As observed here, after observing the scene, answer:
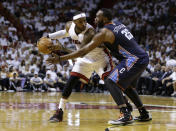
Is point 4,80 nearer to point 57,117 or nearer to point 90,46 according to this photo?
point 57,117

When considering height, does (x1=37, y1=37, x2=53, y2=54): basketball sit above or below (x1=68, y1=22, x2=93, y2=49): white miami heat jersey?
below

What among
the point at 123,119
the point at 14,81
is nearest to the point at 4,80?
the point at 14,81

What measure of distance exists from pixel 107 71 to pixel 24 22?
1483cm

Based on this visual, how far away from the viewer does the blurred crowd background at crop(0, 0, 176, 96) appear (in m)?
13.8

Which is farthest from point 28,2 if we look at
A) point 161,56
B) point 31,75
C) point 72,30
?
point 72,30

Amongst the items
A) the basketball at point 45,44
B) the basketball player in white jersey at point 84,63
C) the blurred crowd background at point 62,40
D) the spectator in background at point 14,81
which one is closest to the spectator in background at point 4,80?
the blurred crowd background at point 62,40

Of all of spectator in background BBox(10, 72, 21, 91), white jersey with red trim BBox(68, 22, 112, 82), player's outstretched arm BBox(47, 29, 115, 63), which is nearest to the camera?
player's outstretched arm BBox(47, 29, 115, 63)

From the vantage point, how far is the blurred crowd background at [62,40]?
544 inches

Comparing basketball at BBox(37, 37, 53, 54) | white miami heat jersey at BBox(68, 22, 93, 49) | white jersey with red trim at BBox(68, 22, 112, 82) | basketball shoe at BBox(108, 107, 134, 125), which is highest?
white miami heat jersey at BBox(68, 22, 93, 49)

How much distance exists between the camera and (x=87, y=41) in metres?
5.56

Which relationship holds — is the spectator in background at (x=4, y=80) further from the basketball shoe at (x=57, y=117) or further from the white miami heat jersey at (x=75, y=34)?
the basketball shoe at (x=57, y=117)

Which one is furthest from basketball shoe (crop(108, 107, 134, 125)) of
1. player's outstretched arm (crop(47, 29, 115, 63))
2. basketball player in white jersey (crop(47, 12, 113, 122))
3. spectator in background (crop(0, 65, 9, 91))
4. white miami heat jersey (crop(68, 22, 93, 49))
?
spectator in background (crop(0, 65, 9, 91))

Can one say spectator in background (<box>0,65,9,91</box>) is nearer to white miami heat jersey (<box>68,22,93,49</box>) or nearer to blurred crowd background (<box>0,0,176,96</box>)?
blurred crowd background (<box>0,0,176,96</box>)

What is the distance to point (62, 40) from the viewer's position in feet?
60.5
